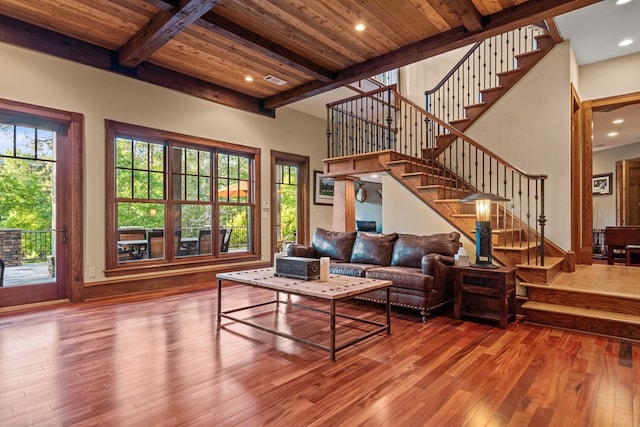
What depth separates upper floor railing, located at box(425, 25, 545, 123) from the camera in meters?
5.64

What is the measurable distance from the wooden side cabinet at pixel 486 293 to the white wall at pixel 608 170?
23.2ft

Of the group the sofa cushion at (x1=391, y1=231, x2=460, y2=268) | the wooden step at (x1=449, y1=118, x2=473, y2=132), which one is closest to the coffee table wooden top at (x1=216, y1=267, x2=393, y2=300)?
the sofa cushion at (x1=391, y1=231, x2=460, y2=268)

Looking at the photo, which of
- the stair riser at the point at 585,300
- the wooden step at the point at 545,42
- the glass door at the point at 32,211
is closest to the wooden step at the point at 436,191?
the stair riser at the point at 585,300

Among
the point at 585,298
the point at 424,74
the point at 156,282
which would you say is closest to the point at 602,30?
the point at 585,298

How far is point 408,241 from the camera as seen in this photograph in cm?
429

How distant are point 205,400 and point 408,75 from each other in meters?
7.61

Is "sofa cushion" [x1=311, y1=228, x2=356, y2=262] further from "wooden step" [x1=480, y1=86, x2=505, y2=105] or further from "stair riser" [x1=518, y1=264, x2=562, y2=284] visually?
"wooden step" [x1=480, y1=86, x2=505, y2=105]

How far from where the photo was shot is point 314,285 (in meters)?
2.95

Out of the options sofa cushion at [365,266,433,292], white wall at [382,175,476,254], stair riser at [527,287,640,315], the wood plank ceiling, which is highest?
the wood plank ceiling

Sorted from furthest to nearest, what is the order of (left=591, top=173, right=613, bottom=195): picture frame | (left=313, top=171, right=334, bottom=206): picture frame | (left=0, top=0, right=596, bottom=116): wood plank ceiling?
(left=591, top=173, right=613, bottom=195): picture frame < (left=313, top=171, right=334, bottom=206): picture frame < (left=0, top=0, right=596, bottom=116): wood plank ceiling

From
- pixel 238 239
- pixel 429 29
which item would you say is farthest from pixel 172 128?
pixel 429 29

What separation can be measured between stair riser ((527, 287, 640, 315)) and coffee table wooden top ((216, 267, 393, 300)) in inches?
70.2

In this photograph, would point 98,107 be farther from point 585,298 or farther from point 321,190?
point 585,298

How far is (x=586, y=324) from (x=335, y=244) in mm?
2870
